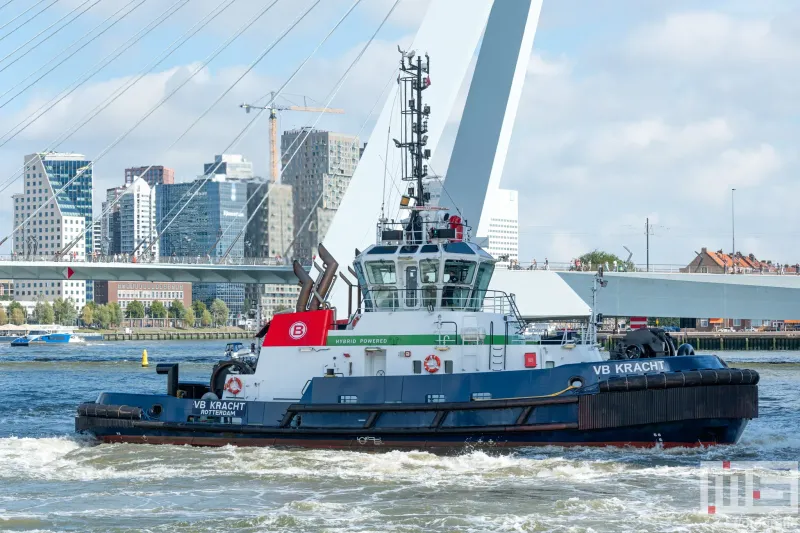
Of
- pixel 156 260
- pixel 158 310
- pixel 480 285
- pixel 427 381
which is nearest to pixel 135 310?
pixel 158 310

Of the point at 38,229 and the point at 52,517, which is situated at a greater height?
the point at 38,229

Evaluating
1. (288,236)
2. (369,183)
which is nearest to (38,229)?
(288,236)

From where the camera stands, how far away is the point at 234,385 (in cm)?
1742

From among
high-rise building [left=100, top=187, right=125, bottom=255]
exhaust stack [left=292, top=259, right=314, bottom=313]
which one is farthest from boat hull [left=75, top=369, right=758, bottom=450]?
high-rise building [left=100, top=187, right=125, bottom=255]

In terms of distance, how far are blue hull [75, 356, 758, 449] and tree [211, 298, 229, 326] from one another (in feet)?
364

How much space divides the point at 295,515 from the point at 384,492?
1534 mm

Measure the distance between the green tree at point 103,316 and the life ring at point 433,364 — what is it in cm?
10941

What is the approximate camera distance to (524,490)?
13.9 m

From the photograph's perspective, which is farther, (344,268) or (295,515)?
(344,268)

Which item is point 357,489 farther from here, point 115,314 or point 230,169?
point 115,314

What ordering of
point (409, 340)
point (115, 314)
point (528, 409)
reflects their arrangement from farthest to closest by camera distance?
point (115, 314) < point (409, 340) < point (528, 409)

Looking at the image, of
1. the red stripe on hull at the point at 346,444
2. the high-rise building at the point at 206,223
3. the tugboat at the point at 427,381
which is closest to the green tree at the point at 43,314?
the high-rise building at the point at 206,223

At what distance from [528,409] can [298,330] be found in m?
3.76

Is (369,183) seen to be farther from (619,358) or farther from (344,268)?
(619,358)
